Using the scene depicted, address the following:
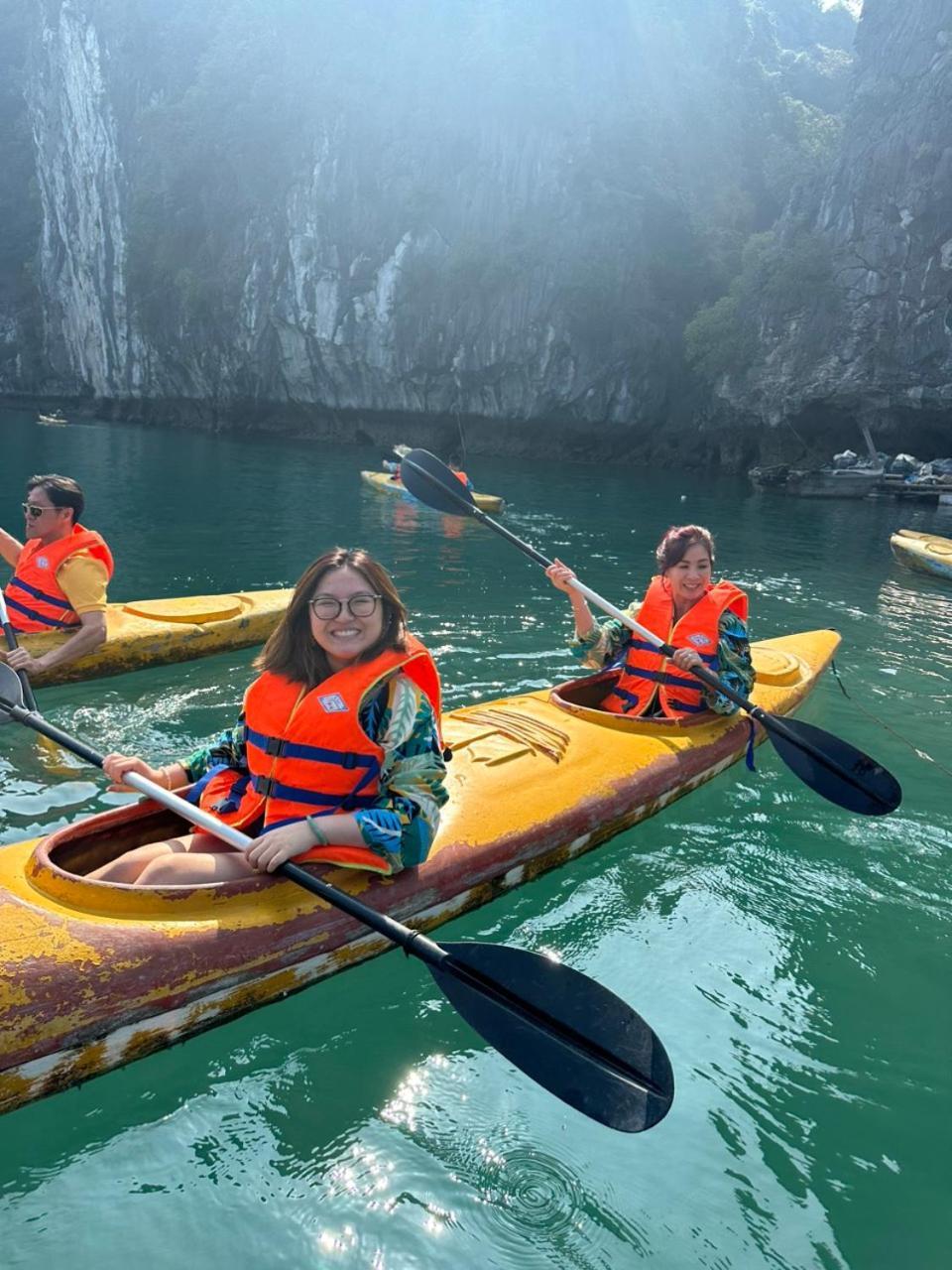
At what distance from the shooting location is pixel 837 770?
445 centimetres

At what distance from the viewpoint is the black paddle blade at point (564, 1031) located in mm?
2293

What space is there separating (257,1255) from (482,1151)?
64 cm

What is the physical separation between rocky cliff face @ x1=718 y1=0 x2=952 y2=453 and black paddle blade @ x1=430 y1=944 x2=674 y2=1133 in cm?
2624

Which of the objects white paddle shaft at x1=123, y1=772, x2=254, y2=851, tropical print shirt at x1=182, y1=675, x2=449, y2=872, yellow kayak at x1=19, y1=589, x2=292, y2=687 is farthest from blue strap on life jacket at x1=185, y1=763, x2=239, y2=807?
yellow kayak at x1=19, y1=589, x2=292, y2=687

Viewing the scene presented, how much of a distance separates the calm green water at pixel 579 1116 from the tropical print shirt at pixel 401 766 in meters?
0.68

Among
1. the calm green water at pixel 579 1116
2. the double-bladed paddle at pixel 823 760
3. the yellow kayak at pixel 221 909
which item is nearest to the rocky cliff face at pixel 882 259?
the calm green water at pixel 579 1116

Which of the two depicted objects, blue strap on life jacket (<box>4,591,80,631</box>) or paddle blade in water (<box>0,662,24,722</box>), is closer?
paddle blade in water (<box>0,662,24,722</box>)

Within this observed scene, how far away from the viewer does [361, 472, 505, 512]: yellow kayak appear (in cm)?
1598

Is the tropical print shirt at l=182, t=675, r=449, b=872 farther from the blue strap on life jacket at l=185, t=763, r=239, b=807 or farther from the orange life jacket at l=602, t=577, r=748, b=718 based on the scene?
the orange life jacket at l=602, t=577, r=748, b=718

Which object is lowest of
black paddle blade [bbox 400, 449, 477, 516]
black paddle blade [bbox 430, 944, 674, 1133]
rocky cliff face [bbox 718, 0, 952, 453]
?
black paddle blade [bbox 430, 944, 674, 1133]

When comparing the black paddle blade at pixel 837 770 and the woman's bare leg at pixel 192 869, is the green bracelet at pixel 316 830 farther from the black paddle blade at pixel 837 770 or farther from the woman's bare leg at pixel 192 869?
the black paddle blade at pixel 837 770

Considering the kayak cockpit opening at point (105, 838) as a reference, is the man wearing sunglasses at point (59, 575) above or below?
above

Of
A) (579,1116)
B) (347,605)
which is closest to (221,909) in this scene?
(347,605)

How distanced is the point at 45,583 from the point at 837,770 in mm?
4798
